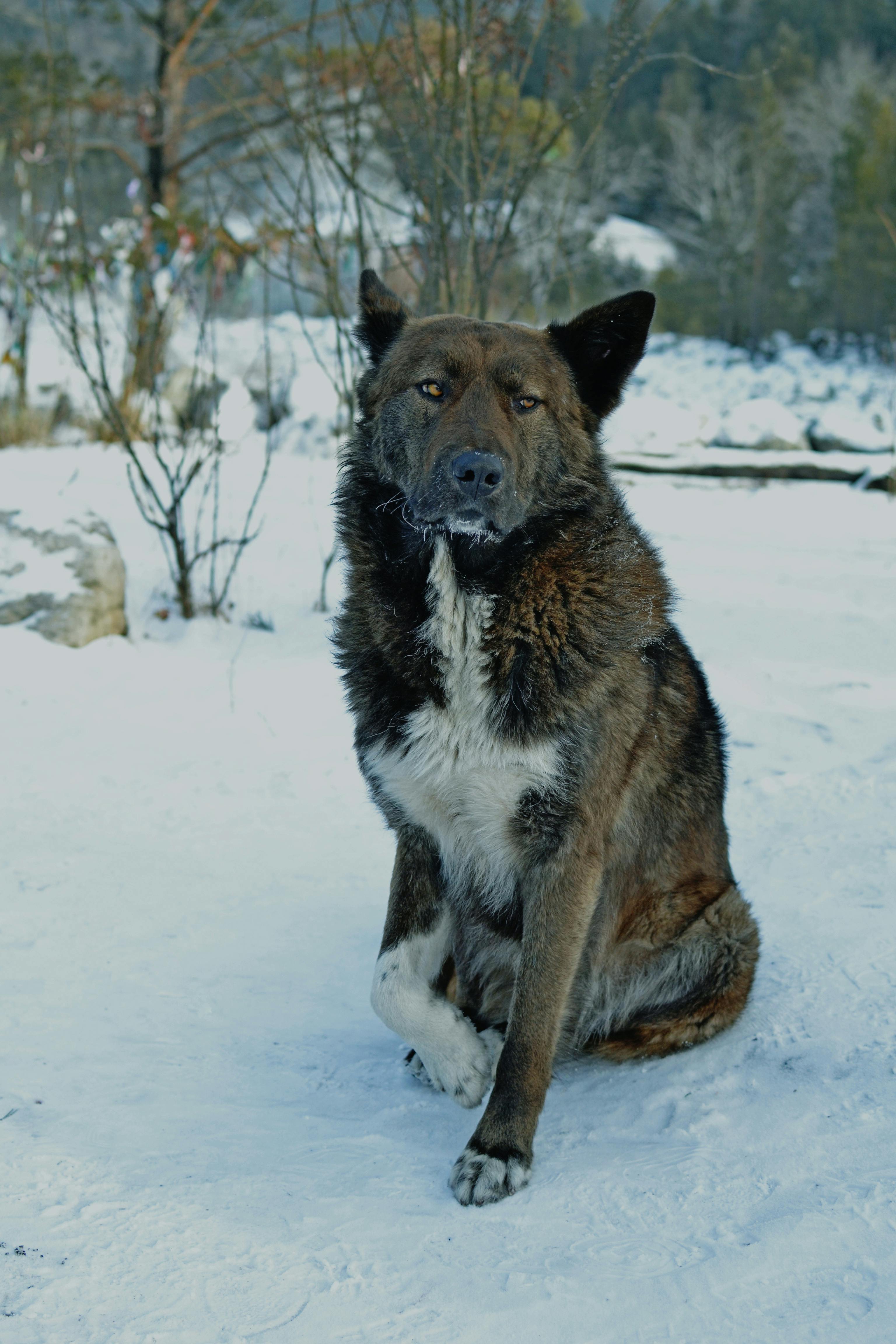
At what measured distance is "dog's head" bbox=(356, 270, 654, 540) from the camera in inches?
91.7

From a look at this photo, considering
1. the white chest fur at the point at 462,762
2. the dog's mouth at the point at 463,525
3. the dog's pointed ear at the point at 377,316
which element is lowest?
the white chest fur at the point at 462,762

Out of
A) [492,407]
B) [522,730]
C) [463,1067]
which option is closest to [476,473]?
[492,407]

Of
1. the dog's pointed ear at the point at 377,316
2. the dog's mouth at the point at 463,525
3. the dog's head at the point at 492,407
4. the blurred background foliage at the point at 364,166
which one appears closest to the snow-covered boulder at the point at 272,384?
the blurred background foliage at the point at 364,166

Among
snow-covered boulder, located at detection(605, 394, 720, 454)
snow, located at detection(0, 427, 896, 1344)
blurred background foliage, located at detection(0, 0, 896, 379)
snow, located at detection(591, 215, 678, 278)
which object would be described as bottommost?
snow, located at detection(0, 427, 896, 1344)

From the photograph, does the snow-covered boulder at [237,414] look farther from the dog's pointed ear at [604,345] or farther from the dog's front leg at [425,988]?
the dog's front leg at [425,988]

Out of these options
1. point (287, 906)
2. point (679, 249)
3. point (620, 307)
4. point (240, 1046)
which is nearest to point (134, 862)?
point (287, 906)

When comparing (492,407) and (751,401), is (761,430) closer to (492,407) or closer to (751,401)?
(751,401)

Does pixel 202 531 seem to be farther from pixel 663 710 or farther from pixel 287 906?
pixel 663 710

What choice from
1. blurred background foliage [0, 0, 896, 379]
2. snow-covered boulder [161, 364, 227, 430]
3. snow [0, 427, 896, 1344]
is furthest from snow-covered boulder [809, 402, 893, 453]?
snow [0, 427, 896, 1344]

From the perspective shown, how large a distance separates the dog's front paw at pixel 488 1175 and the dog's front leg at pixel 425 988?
275 mm

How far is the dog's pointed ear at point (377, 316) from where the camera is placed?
9.07 feet

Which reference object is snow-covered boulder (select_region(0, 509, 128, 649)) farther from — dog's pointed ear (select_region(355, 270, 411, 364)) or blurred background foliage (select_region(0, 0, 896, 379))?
dog's pointed ear (select_region(355, 270, 411, 364))

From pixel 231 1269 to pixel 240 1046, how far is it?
906 mm

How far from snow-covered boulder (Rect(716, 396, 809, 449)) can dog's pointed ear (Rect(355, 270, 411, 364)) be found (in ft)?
40.8
